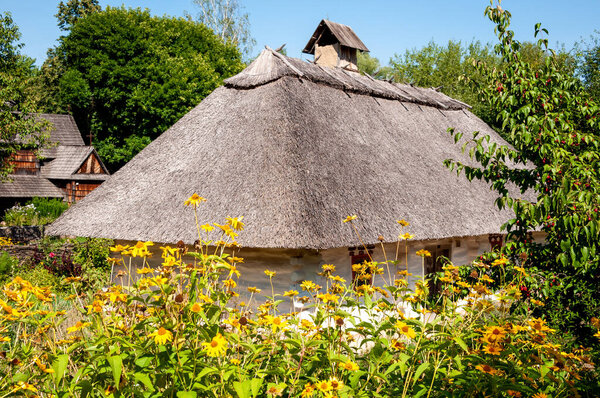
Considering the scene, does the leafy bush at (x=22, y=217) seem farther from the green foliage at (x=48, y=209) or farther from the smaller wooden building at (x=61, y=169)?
the smaller wooden building at (x=61, y=169)

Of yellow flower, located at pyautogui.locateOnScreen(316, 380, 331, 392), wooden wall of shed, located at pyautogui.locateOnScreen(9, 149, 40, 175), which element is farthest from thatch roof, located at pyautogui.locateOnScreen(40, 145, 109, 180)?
yellow flower, located at pyautogui.locateOnScreen(316, 380, 331, 392)

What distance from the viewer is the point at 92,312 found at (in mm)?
2088

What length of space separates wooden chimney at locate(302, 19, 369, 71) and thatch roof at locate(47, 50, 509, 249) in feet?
7.99

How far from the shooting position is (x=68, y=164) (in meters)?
23.2

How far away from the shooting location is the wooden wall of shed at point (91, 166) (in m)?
23.2

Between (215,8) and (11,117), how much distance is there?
18.8 meters

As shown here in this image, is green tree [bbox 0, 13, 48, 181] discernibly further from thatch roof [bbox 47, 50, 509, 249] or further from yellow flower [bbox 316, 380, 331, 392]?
yellow flower [bbox 316, 380, 331, 392]

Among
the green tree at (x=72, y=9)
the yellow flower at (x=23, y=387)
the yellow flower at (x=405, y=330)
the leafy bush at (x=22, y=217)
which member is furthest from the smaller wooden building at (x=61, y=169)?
the yellow flower at (x=405, y=330)

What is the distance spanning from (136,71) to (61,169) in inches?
243

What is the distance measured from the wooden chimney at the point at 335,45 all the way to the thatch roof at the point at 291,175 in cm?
244

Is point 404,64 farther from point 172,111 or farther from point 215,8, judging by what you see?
point 172,111

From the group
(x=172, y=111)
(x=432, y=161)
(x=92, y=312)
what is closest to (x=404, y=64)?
(x=172, y=111)

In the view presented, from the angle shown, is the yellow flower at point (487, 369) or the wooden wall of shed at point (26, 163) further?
the wooden wall of shed at point (26, 163)

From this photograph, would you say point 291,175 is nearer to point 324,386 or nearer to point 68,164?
point 324,386
